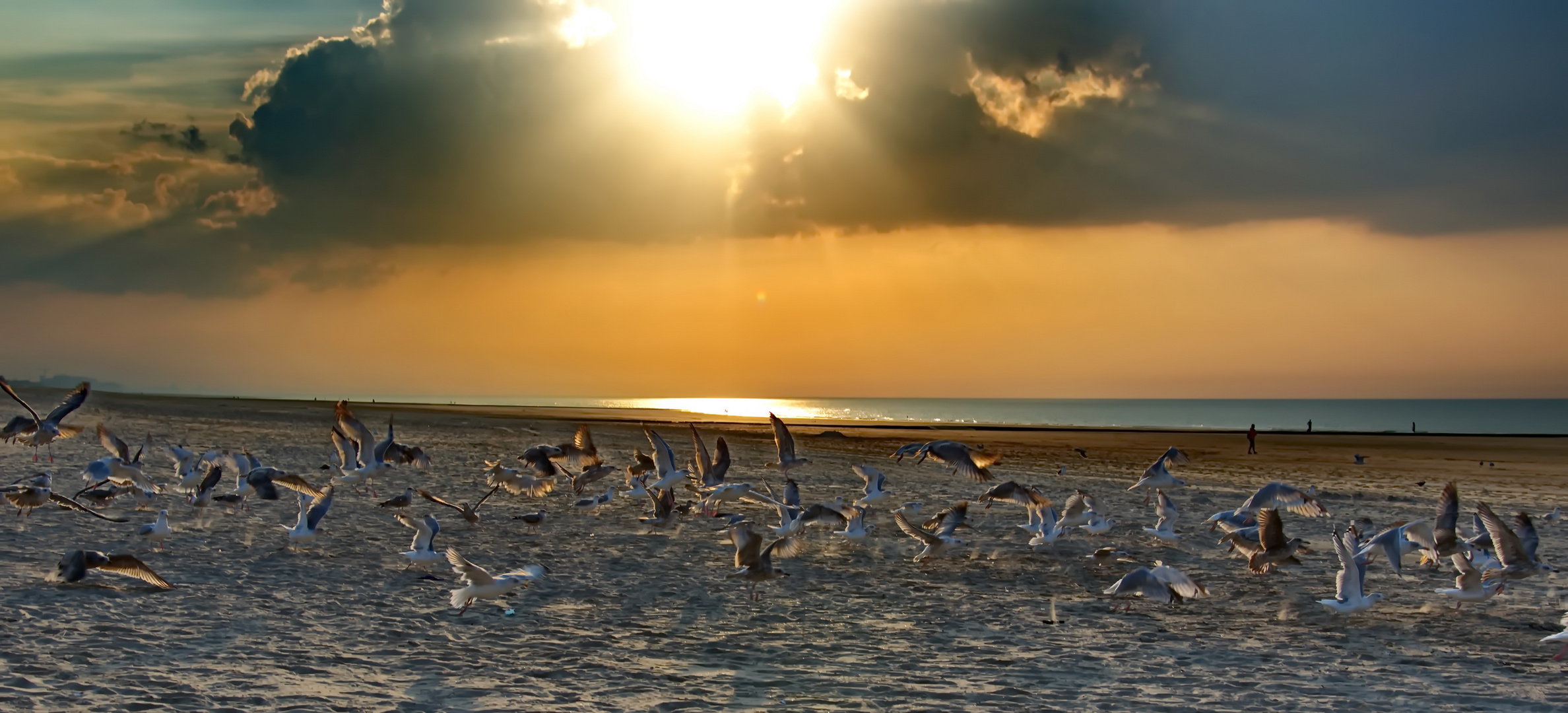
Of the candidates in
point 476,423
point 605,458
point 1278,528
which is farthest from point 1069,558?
point 476,423

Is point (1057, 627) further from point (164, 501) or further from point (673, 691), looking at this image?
point (164, 501)

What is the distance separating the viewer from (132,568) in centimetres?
1080

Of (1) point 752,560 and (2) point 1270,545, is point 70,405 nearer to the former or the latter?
(1) point 752,560

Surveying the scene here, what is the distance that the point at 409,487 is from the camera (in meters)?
21.6

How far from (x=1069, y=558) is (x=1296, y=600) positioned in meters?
3.17

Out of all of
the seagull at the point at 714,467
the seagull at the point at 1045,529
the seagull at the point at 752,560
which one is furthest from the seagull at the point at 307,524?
the seagull at the point at 1045,529

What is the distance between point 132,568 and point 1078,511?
1195 centimetres

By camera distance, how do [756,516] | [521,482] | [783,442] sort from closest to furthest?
Result: [756,516]
[521,482]
[783,442]

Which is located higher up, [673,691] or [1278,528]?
[1278,528]

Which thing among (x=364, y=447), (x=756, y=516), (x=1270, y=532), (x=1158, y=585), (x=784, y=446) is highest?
(x=784, y=446)

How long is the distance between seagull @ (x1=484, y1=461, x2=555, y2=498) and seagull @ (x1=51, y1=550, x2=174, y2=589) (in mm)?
8339

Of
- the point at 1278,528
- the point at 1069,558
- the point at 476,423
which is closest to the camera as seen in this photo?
the point at 1278,528

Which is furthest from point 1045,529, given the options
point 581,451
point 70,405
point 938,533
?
point 70,405

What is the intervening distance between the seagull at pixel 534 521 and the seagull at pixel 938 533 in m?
5.42
